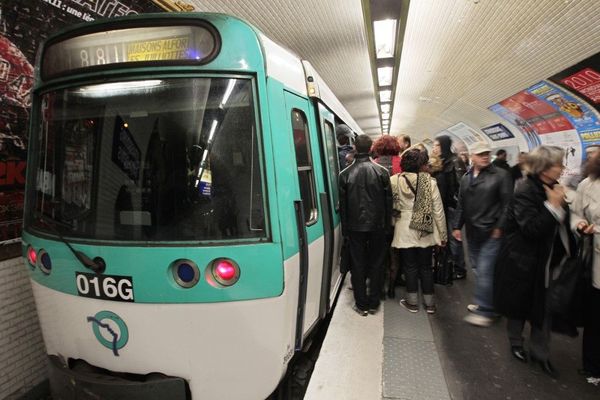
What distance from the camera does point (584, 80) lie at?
258 inches

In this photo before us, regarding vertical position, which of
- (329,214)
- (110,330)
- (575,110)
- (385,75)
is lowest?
(110,330)

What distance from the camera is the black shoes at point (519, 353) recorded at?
2961 mm

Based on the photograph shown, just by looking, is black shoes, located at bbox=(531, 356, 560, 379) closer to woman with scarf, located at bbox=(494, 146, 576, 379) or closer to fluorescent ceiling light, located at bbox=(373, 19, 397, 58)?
woman with scarf, located at bbox=(494, 146, 576, 379)

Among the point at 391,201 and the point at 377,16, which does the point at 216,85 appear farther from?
the point at 377,16

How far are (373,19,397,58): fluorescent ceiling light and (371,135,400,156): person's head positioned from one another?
2582mm

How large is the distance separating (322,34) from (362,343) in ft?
15.5

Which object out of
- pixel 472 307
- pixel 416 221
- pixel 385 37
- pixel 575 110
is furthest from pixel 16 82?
pixel 575 110

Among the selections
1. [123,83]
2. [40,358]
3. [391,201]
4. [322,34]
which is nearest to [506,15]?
[322,34]

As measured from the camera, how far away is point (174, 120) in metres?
1.94

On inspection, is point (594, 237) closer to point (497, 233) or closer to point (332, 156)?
point (497, 233)

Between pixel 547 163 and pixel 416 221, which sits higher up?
pixel 547 163

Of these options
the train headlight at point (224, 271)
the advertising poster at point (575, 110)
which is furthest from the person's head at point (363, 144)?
the advertising poster at point (575, 110)

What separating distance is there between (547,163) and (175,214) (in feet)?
8.65

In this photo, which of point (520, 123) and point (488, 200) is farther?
point (520, 123)
